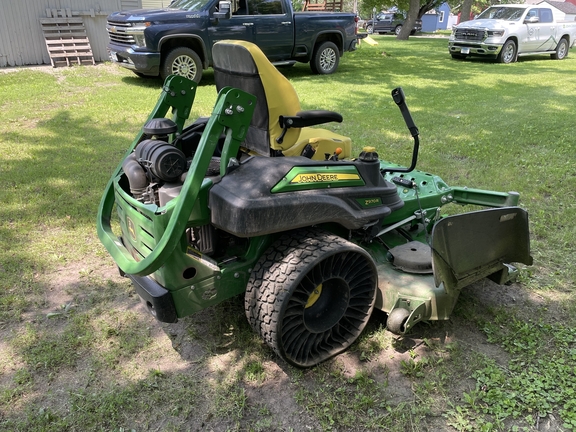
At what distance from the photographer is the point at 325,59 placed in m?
12.1

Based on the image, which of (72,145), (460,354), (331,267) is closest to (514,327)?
(460,354)

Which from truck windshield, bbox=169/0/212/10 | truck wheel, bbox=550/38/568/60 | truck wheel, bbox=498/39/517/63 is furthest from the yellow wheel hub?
truck wheel, bbox=550/38/568/60

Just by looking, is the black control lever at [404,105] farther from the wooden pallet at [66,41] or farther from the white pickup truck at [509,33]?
the white pickup truck at [509,33]

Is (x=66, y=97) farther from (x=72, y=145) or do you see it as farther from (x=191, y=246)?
(x=191, y=246)

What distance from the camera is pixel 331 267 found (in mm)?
2729

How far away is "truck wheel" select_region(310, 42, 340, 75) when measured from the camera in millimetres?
11852

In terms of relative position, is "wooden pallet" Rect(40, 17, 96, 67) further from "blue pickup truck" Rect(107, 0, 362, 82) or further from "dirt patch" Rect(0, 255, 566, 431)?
"dirt patch" Rect(0, 255, 566, 431)

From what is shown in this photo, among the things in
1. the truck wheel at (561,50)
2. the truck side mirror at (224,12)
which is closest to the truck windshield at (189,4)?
the truck side mirror at (224,12)

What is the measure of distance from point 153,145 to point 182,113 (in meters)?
0.61

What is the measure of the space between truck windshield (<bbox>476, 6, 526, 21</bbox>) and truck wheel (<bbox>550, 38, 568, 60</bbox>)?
95.7 inches

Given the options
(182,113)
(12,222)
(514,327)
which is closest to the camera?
(514,327)

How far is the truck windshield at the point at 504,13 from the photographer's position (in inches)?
580

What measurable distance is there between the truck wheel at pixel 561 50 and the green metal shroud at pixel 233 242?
52.6ft

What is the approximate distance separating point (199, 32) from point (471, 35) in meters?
9.39
